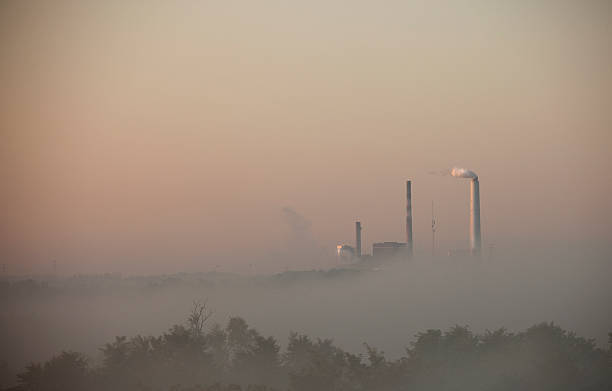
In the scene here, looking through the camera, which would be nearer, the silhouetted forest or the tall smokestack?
the silhouetted forest

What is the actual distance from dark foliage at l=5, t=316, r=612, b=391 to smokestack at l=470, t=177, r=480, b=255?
7155cm

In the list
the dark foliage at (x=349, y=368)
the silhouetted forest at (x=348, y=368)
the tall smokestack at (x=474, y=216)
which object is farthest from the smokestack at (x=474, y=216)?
the silhouetted forest at (x=348, y=368)

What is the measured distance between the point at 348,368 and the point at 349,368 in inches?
105

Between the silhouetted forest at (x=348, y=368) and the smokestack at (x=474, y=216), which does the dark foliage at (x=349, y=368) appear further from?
the smokestack at (x=474, y=216)

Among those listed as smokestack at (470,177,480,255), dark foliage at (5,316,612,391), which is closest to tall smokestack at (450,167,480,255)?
smokestack at (470,177,480,255)

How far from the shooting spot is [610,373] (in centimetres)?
10219

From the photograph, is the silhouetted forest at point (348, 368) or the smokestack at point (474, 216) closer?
the silhouetted forest at point (348, 368)

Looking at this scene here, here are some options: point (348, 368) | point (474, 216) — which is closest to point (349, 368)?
point (348, 368)

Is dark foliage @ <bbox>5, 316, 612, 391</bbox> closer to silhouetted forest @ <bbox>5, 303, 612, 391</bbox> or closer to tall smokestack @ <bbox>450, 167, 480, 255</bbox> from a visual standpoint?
silhouetted forest @ <bbox>5, 303, 612, 391</bbox>

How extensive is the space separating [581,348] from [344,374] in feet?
99.8

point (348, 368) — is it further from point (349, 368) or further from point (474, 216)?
point (474, 216)

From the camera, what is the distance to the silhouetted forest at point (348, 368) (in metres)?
95.4

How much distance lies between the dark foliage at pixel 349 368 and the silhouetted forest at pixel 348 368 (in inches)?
4.4

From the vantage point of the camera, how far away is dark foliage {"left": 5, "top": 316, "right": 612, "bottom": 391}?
95.4 metres
